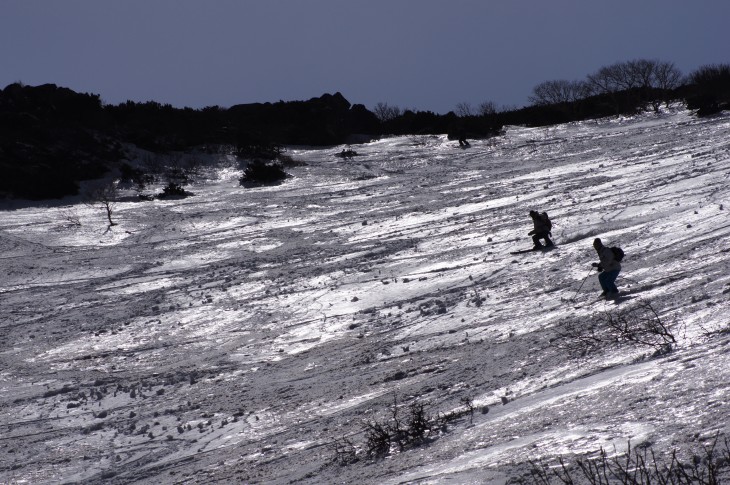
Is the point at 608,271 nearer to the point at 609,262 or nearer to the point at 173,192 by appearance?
the point at 609,262

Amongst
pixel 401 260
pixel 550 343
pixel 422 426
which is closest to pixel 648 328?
pixel 550 343

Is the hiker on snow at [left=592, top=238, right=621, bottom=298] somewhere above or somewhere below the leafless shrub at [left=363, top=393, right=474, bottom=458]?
above

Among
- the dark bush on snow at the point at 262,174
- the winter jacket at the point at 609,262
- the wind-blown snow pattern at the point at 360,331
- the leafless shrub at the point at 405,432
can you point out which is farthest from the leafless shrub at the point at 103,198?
the leafless shrub at the point at 405,432

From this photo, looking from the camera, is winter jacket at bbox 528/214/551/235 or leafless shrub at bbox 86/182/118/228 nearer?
winter jacket at bbox 528/214/551/235

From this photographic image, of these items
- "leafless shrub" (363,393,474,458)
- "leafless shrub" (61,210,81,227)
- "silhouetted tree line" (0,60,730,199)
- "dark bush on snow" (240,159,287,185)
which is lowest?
"leafless shrub" (363,393,474,458)

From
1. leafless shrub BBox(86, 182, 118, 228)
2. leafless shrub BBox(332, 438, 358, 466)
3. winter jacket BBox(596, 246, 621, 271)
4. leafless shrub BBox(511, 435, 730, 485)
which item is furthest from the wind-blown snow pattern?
leafless shrub BBox(86, 182, 118, 228)

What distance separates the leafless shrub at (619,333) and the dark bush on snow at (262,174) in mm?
24304

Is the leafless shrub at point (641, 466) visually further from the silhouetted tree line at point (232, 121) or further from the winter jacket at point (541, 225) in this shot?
the silhouetted tree line at point (232, 121)

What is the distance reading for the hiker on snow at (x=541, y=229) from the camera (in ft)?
50.4

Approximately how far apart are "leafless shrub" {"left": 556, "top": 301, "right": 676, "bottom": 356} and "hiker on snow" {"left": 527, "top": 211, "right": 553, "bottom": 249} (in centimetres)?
566

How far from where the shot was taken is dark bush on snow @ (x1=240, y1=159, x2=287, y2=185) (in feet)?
107

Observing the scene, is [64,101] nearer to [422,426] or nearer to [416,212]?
[416,212]

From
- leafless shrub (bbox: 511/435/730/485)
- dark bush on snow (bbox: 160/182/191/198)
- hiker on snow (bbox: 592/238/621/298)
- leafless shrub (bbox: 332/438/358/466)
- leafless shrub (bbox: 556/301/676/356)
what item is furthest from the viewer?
dark bush on snow (bbox: 160/182/191/198)

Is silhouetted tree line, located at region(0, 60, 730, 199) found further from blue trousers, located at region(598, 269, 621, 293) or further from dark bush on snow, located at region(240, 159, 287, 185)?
blue trousers, located at region(598, 269, 621, 293)
